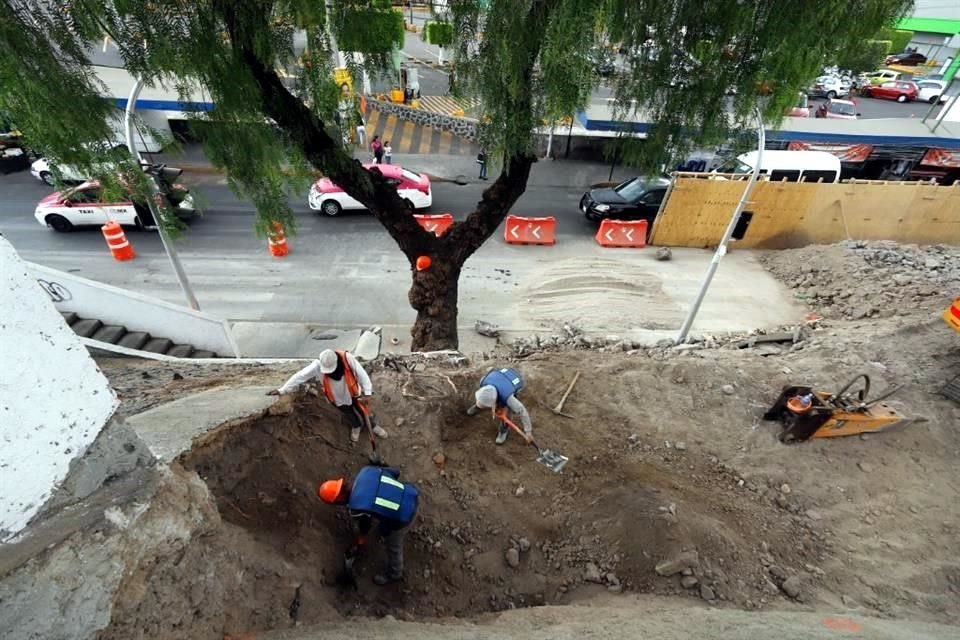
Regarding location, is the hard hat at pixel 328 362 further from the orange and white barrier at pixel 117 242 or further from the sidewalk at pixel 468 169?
the sidewalk at pixel 468 169

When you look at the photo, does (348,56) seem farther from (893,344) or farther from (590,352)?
(893,344)

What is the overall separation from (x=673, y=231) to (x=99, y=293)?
1439 cm

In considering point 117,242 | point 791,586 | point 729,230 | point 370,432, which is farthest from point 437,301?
point 117,242

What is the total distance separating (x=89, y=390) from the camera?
303 cm

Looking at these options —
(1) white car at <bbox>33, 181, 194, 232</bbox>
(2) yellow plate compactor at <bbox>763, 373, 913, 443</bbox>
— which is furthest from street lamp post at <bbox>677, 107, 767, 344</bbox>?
(1) white car at <bbox>33, 181, 194, 232</bbox>

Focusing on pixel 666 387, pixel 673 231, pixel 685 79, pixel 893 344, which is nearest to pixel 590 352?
pixel 666 387

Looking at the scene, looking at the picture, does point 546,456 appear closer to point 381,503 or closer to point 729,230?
point 381,503

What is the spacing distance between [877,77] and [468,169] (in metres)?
30.7

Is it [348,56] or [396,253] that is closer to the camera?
[348,56]

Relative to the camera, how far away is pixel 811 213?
14648 mm

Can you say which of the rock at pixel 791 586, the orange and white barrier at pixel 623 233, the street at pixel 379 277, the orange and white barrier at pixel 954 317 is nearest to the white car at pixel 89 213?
the street at pixel 379 277

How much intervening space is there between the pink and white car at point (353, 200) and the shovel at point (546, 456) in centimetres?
1053

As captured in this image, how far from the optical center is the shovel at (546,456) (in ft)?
20.5

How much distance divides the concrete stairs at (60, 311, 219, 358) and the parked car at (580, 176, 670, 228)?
1213cm
